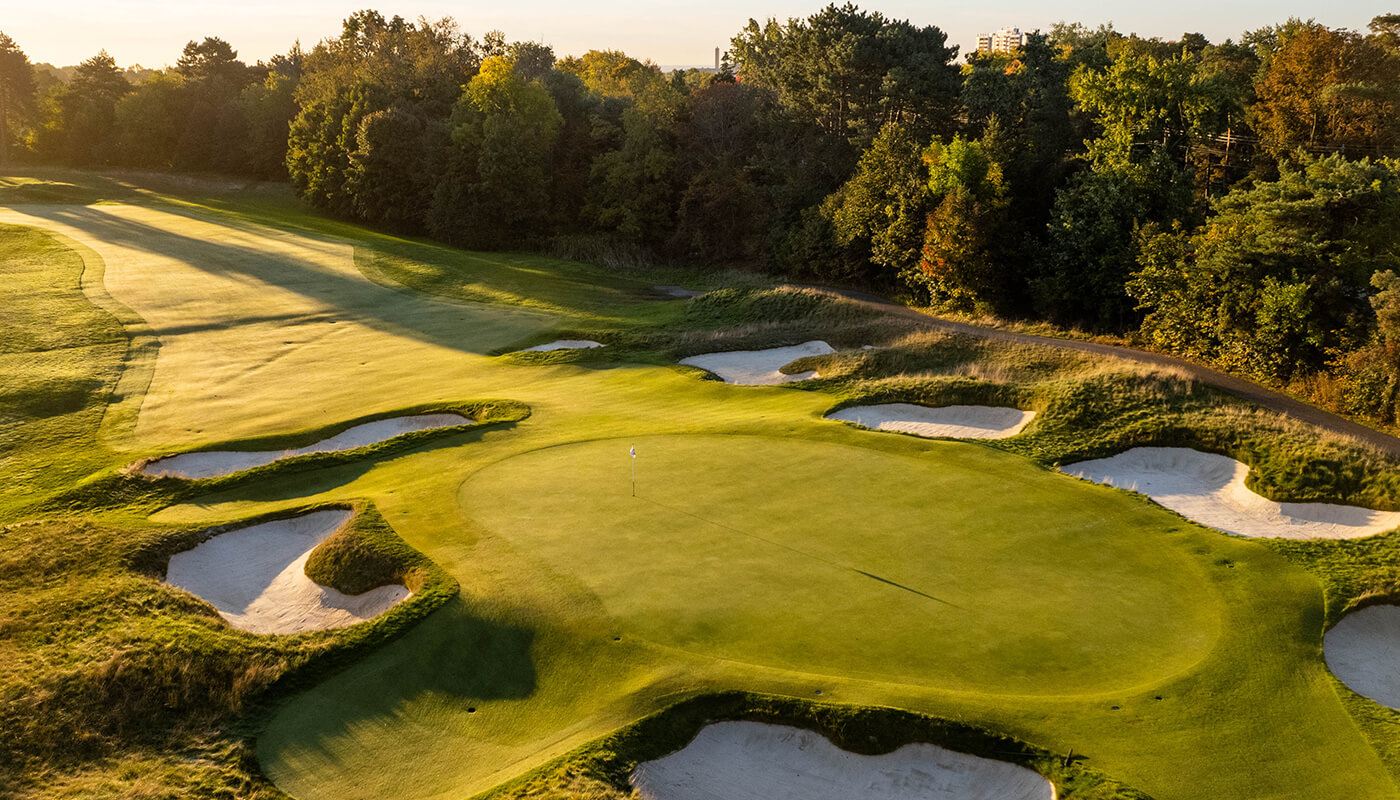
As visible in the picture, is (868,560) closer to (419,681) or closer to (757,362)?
(419,681)

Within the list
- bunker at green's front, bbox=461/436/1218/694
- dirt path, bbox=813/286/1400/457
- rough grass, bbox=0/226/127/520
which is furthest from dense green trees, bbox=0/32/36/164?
bunker at green's front, bbox=461/436/1218/694

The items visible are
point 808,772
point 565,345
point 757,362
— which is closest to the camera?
point 808,772

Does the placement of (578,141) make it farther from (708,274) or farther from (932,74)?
(932,74)

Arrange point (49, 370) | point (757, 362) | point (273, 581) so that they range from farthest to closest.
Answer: point (757, 362) < point (49, 370) < point (273, 581)

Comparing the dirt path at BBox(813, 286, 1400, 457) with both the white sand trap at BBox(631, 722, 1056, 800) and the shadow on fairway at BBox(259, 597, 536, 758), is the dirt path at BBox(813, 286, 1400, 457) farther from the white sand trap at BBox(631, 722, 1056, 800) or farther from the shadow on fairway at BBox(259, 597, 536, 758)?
the shadow on fairway at BBox(259, 597, 536, 758)

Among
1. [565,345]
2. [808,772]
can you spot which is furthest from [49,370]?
[808,772]

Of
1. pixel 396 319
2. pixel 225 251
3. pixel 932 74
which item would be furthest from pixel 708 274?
pixel 225 251
